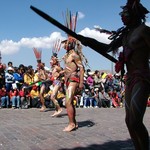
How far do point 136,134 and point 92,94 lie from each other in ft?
38.8

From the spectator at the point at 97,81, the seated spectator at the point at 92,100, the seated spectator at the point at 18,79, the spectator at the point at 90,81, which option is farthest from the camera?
the spectator at the point at 97,81

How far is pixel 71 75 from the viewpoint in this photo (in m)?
7.54

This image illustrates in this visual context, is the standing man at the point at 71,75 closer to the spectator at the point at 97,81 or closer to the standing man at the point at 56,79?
the standing man at the point at 56,79

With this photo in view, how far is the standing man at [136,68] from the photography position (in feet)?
12.6

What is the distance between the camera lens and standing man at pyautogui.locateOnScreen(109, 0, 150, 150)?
12.6 ft

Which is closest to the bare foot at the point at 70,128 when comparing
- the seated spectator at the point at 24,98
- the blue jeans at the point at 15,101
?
the blue jeans at the point at 15,101

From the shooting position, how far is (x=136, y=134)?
12.6 ft

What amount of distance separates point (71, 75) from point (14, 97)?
6.73 metres

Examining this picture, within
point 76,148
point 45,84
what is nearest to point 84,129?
point 76,148

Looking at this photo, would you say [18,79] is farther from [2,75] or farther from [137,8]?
[137,8]

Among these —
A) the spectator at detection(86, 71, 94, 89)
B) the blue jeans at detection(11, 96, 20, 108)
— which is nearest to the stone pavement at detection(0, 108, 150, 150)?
the blue jeans at detection(11, 96, 20, 108)

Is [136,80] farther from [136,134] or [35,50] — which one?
[35,50]

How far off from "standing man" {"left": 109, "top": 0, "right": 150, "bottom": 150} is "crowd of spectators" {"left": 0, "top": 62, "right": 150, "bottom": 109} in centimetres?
906

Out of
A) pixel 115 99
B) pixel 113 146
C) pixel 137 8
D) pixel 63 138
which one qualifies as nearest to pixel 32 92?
pixel 115 99
